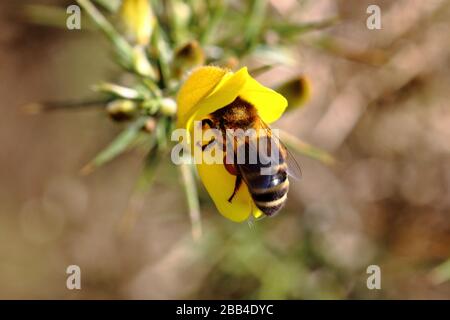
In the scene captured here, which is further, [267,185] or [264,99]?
[264,99]

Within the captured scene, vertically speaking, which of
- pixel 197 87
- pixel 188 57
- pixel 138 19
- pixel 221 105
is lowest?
pixel 221 105

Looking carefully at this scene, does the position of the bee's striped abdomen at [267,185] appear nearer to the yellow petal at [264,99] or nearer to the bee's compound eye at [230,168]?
the bee's compound eye at [230,168]

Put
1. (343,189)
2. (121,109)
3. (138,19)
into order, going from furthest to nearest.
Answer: (343,189) < (138,19) < (121,109)

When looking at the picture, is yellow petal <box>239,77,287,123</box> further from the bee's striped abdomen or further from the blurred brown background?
the blurred brown background

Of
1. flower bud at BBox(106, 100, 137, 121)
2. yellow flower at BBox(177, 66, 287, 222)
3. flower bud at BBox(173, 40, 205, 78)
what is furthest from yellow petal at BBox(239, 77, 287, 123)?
flower bud at BBox(106, 100, 137, 121)

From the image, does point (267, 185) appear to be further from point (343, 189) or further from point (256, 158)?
point (343, 189)

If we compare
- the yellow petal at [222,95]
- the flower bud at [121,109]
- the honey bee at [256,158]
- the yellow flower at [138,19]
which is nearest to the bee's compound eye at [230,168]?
the honey bee at [256,158]

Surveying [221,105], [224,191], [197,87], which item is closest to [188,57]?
[197,87]
